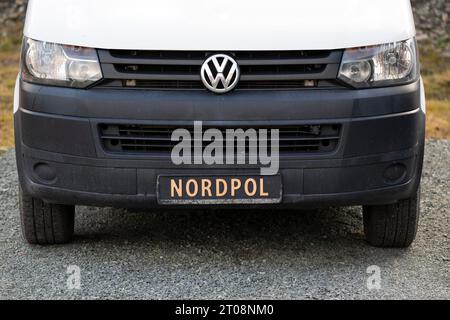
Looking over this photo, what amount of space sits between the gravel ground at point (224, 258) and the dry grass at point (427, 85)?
2.94m

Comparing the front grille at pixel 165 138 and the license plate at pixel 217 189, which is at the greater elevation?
the front grille at pixel 165 138

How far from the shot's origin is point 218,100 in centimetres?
548

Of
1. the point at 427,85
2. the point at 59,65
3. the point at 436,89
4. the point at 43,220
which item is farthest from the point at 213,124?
the point at 427,85

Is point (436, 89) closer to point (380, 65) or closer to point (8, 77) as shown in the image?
point (8, 77)

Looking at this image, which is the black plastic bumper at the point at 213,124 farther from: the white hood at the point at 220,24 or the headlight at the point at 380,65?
the white hood at the point at 220,24

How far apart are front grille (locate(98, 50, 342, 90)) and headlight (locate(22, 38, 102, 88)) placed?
0.07 meters

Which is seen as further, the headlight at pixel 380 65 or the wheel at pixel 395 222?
the wheel at pixel 395 222

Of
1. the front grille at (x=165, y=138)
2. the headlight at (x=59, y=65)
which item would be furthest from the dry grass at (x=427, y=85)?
the front grille at (x=165, y=138)

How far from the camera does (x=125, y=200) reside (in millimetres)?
5668

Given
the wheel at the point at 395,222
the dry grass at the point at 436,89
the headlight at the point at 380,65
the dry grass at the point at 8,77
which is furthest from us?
the dry grass at the point at 436,89

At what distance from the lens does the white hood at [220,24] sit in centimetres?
549

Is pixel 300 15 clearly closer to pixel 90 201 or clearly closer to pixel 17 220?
pixel 90 201

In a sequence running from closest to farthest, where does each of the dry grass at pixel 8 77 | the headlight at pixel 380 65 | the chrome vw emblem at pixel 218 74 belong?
the chrome vw emblem at pixel 218 74, the headlight at pixel 380 65, the dry grass at pixel 8 77
